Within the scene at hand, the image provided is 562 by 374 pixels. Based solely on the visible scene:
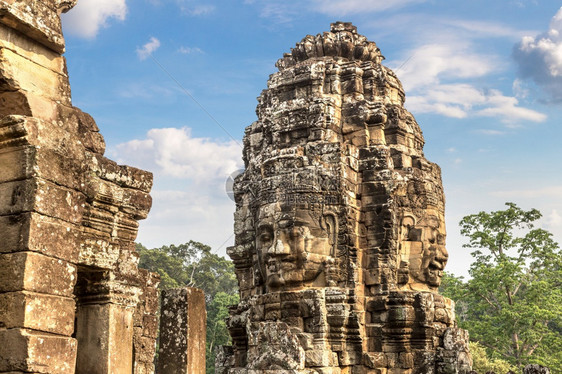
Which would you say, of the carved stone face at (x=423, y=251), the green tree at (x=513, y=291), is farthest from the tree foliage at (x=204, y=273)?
the carved stone face at (x=423, y=251)

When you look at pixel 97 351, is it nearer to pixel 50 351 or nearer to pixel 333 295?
pixel 50 351

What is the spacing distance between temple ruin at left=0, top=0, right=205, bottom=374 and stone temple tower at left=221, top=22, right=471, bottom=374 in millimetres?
5553

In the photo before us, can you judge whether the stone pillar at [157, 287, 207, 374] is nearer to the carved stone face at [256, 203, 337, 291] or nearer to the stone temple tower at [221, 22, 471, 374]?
the stone temple tower at [221, 22, 471, 374]

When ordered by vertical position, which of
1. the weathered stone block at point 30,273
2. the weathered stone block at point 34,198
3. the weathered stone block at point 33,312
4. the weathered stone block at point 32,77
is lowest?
the weathered stone block at point 33,312

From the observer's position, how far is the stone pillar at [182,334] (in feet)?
22.7

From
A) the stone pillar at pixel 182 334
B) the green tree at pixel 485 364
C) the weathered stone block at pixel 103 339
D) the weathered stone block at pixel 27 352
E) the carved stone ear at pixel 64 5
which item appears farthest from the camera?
the green tree at pixel 485 364

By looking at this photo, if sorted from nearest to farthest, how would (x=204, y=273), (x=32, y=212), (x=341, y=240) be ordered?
1. (x=32, y=212)
2. (x=341, y=240)
3. (x=204, y=273)

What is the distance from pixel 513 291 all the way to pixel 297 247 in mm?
14224

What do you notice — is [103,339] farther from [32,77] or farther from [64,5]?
[64,5]

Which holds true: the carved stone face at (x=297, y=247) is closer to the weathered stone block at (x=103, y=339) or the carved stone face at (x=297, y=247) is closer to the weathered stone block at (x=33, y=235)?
the weathered stone block at (x=103, y=339)

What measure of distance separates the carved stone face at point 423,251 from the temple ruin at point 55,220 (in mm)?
7695

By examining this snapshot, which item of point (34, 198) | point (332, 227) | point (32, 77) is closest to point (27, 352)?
point (34, 198)

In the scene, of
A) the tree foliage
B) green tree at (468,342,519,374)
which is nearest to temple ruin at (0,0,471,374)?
green tree at (468,342,519,374)

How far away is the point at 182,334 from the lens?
22.9ft
